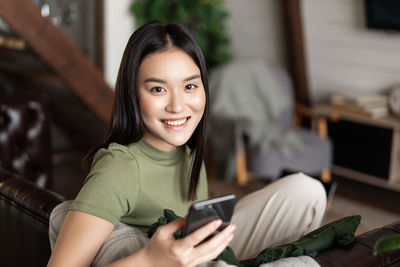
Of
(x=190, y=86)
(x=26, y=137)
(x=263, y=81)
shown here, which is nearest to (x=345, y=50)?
(x=263, y=81)

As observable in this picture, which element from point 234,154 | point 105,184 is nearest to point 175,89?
point 105,184

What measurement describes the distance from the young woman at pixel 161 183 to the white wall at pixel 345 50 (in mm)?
2507

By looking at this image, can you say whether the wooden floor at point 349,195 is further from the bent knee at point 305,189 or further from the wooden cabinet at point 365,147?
the bent knee at point 305,189

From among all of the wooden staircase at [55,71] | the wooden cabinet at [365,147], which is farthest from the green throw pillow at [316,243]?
the wooden staircase at [55,71]

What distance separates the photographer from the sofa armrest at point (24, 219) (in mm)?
1479

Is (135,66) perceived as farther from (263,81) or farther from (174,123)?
(263,81)

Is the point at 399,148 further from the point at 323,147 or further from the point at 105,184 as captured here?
the point at 105,184

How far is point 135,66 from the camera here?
1.35 meters

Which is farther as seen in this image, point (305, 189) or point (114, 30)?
point (114, 30)

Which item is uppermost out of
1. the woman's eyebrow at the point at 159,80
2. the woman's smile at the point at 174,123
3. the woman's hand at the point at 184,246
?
the woman's eyebrow at the point at 159,80

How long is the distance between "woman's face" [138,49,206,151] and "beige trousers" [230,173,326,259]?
1.13 feet

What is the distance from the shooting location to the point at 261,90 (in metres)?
4.23

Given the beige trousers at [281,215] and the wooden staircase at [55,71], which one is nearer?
the beige trousers at [281,215]

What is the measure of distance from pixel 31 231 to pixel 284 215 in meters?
0.74
